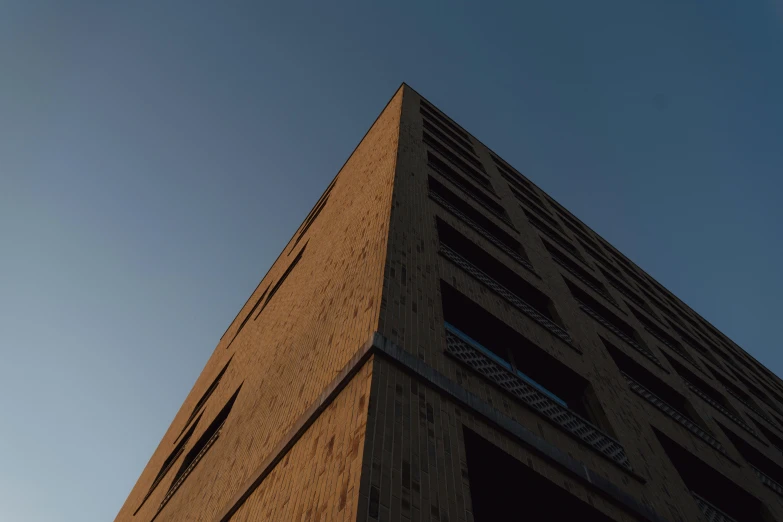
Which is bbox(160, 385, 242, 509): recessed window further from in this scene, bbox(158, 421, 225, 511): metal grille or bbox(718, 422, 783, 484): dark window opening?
bbox(718, 422, 783, 484): dark window opening

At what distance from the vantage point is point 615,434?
26.5ft

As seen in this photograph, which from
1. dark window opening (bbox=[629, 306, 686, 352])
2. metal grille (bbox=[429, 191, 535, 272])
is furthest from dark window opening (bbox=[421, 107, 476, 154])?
metal grille (bbox=[429, 191, 535, 272])

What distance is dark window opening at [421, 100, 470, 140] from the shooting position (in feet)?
72.3

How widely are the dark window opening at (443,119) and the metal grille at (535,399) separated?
1625cm

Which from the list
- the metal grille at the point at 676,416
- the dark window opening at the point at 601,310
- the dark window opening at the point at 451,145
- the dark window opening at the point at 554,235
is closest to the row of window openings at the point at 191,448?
the metal grille at the point at 676,416

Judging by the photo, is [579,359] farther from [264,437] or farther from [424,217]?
[264,437]

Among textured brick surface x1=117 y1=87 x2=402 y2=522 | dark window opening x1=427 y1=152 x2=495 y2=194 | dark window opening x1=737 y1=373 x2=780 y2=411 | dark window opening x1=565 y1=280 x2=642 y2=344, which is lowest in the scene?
textured brick surface x1=117 y1=87 x2=402 y2=522

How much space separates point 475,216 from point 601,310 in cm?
491

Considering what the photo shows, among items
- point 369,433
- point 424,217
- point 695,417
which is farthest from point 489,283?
point 695,417

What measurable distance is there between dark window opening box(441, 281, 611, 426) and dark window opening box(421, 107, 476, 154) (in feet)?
41.7

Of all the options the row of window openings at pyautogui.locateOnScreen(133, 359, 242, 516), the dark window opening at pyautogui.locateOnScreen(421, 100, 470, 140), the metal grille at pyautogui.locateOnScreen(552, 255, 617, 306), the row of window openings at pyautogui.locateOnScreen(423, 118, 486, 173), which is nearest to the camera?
the row of window openings at pyautogui.locateOnScreen(133, 359, 242, 516)

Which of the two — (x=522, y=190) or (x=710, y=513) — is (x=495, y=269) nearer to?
(x=710, y=513)

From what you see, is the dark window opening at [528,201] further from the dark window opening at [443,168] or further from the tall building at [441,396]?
the dark window opening at [443,168]

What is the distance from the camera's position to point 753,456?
13.3 meters
